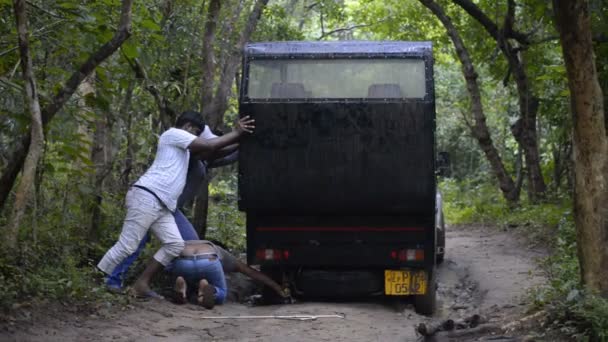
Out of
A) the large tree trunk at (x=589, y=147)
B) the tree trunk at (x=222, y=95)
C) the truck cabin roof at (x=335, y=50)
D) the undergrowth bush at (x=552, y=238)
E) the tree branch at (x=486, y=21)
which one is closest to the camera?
the undergrowth bush at (x=552, y=238)

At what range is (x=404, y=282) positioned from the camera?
1027 centimetres

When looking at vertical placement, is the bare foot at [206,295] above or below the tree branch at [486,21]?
below

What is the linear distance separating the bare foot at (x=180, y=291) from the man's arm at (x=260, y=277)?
0.97 meters

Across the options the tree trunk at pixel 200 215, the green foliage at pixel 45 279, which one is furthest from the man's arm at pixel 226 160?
the tree trunk at pixel 200 215

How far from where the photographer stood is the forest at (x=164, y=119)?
755 cm

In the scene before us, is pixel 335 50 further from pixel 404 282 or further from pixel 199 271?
pixel 199 271

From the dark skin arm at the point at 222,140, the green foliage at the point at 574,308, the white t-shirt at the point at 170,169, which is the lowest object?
the green foliage at the point at 574,308

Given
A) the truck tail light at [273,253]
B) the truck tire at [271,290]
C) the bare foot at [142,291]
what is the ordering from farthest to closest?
the truck tire at [271,290] < the truck tail light at [273,253] < the bare foot at [142,291]

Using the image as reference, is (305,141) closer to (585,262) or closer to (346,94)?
(346,94)

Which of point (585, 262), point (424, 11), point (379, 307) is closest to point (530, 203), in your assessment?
point (424, 11)

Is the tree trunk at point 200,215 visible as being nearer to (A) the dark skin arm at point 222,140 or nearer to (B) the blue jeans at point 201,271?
(B) the blue jeans at point 201,271

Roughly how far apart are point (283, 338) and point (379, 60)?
346 centimetres

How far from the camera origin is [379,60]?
32.9ft

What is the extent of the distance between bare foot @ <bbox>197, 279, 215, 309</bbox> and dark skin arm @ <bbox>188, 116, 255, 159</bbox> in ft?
4.58
